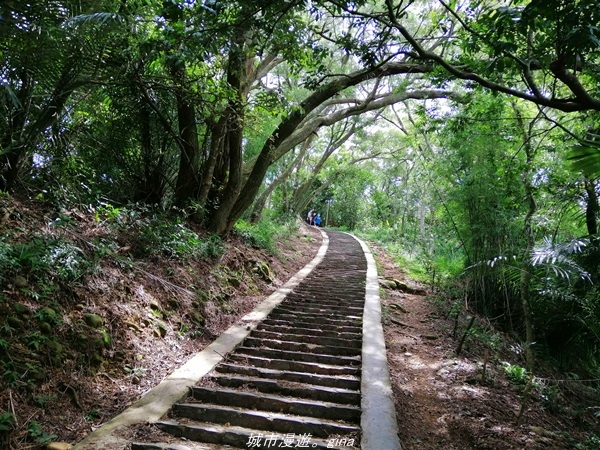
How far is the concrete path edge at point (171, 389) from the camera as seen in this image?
9.05 feet

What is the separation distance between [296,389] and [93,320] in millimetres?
2093

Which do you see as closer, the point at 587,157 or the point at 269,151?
the point at 587,157

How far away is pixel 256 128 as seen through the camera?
286 inches

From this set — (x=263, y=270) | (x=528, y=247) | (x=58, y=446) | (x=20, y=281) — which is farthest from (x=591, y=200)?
(x=20, y=281)

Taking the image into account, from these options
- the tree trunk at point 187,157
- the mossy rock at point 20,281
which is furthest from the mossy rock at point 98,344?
the tree trunk at point 187,157

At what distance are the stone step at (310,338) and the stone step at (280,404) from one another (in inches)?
58.3

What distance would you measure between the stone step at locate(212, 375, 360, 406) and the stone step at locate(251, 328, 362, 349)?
1187 mm


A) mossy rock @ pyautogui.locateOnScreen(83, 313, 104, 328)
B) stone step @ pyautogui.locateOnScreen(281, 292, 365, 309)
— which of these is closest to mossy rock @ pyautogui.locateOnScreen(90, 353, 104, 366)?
mossy rock @ pyautogui.locateOnScreen(83, 313, 104, 328)

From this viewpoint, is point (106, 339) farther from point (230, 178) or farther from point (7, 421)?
point (230, 178)

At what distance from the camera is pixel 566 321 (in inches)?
194

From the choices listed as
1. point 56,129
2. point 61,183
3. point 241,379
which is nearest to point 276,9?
point 56,129

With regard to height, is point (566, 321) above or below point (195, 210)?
below

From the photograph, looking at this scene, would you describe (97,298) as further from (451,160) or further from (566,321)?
(451,160)

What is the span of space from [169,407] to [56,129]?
3.55 m
